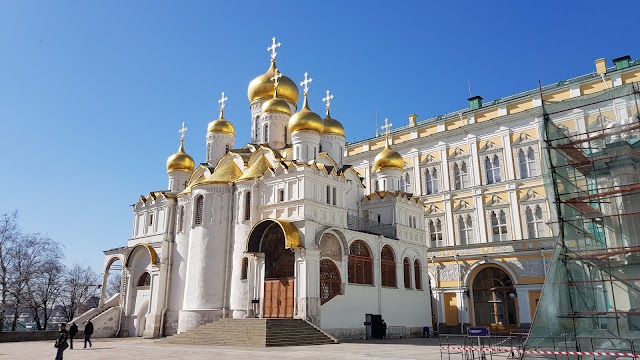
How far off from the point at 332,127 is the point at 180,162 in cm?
983

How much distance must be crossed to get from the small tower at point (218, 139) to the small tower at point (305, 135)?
7.37 meters

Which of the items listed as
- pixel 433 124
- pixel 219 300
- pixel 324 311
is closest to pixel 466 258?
pixel 433 124

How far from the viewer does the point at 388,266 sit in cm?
2553

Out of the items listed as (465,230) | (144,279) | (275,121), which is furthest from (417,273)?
(144,279)

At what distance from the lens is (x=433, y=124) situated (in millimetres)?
33656

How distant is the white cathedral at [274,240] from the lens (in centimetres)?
2170

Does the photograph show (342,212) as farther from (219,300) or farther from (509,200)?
(509,200)

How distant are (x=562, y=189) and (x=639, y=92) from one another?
11.0 ft

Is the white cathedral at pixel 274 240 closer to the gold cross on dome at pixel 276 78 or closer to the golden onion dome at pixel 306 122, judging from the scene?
the golden onion dome at pixel 306 122

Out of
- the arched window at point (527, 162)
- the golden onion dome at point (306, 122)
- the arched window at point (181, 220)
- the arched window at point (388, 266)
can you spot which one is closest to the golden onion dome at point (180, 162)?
the arched window at point (181, 220)

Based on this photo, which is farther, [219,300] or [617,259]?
[219,300]

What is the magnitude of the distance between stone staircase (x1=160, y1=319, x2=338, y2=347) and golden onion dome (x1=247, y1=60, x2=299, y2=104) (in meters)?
14.4

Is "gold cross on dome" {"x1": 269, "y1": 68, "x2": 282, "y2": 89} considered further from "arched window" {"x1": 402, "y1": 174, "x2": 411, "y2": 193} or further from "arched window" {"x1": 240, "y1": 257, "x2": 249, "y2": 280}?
"arched window" {"x1": 402, "y1": 174, "x2": 411, "y2": 193}

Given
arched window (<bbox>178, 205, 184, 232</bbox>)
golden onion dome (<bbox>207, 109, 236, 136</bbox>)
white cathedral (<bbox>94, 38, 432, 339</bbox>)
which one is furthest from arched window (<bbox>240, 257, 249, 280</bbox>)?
golden onion dome (<bbox>207, 109, 236, 136</bbox>)
